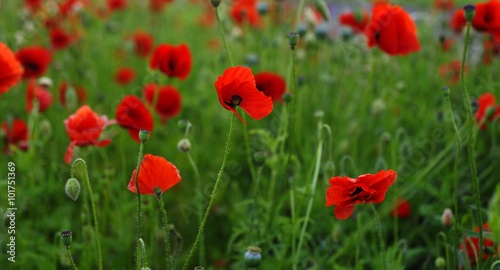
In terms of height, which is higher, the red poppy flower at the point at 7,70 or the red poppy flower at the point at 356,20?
the red poppy flower at the point at 356,20

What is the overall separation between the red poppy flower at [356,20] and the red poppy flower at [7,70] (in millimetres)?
1343

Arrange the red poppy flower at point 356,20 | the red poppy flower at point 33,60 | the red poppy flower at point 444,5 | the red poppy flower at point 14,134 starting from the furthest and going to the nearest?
the red poppy flower at point 444,5
the red poppy flower at point 356,20
the red poppy flower at point 33,60
the red poppy flower at point 14,134

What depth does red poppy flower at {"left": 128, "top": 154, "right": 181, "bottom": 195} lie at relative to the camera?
1.12 m

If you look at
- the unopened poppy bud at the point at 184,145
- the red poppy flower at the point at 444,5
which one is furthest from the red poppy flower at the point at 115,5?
the unopened poppy bud at the point at 184,145

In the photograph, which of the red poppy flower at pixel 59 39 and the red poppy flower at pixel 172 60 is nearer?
the red poppy flower at pixel 172 60

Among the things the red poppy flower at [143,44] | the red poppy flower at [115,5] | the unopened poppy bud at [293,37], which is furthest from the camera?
the red poppy flower at [115,5]

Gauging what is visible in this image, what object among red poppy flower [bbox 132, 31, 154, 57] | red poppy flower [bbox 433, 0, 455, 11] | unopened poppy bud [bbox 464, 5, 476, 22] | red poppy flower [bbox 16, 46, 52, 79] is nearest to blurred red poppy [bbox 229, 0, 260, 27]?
red poppy flower [bbox 132, 31, 154, 57]

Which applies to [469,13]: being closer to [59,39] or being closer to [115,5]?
[59,39]

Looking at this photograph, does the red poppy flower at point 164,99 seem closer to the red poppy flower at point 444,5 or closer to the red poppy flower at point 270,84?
the red poppy flower at point 270,84

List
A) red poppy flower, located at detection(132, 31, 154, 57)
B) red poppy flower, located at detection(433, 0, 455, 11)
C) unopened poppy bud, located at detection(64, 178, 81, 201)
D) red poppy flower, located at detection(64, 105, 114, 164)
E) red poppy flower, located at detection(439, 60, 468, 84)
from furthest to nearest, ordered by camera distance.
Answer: red poppy flower, located at detection(433, 0, 455, 11)
red poppy flower, located at detection(132, 31, 154, 57)
red poppy flower, located at detection(439, 60, 468, 84)
red poppy flower, located at detection(64, 105, 114, 164)
unopened poppy bud, located at detection(64, 178, 81, 201)

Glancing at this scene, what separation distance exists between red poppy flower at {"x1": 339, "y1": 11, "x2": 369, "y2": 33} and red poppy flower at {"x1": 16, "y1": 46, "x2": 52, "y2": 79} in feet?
4.04

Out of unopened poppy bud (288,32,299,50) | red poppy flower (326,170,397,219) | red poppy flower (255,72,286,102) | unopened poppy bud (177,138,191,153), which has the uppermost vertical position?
unopened poppy bud (288,32,299,50)

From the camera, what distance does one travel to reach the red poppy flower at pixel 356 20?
243cm

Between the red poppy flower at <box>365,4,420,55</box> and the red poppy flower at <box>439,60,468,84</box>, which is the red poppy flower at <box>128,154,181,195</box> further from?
the red poppy flower at <box>439,60,468,84</box>
